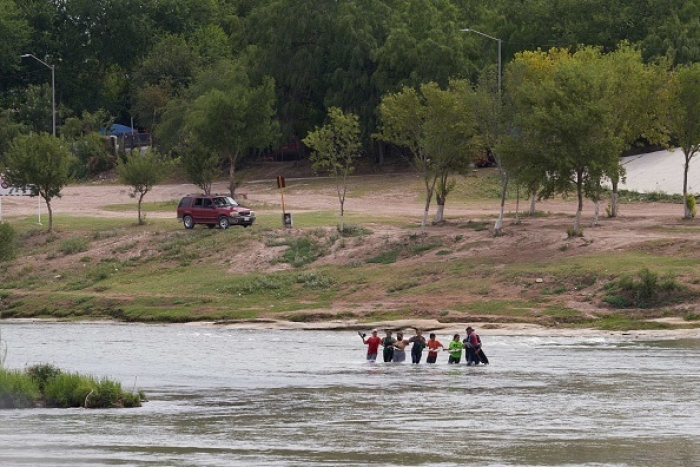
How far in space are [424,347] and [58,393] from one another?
14948 millimetres

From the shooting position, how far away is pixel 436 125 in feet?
228

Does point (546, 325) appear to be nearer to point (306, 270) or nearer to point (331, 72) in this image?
point (306, 270)

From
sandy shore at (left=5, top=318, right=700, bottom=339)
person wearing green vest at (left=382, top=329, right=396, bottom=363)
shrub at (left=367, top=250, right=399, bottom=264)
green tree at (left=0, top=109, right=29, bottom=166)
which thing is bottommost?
sandy shore at (left=5, top=318, right=700, bottom=339)

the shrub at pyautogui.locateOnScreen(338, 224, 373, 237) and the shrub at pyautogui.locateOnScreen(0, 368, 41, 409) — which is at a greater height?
the shrub at pyautogui.locateOnScreen(338, 224, 373, 237)

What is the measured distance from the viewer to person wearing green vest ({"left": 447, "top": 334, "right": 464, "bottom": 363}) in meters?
45.4

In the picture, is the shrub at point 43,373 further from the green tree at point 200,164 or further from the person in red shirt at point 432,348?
the green tree at point 200,164

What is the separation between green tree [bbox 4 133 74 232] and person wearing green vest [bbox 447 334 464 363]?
39.8m

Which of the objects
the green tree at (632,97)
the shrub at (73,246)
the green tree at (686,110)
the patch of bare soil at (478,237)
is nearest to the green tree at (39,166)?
the shrub at (73,246)

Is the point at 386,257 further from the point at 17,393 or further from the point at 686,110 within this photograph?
the point at 17,393

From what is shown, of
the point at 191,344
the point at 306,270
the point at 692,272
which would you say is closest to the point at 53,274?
the point at 306,270

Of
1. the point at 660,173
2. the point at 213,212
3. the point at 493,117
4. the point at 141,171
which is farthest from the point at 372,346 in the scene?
the point at 660,173

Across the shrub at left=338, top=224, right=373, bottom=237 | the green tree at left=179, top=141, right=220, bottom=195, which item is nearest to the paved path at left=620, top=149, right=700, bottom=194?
the shrub at left=338, top=224, right=373, bottom=237

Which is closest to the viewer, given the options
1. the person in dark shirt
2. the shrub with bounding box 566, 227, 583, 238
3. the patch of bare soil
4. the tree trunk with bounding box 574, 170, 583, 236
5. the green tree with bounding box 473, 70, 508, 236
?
the person in dark shirt

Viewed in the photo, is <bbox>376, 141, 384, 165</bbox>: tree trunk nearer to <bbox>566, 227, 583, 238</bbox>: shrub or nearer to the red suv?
the red suv
